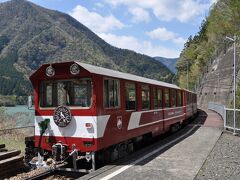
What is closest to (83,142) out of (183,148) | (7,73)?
(183,148)

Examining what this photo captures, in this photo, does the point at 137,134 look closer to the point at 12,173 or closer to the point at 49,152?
the point at 49,152

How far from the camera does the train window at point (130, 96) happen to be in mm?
11773

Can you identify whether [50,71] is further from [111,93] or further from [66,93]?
[111,93]

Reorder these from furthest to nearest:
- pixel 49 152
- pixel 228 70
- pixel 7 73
Answer: pixel 7 73 → pixel 228 70 → pixel 49 152

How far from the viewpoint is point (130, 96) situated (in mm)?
12102

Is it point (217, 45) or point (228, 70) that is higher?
point (217, 45)

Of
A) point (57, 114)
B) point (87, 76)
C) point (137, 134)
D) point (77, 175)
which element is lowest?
point (77, 175)

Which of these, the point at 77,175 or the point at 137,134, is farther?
the point at 137,134

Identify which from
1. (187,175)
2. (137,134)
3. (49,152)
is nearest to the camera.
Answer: (187,175)

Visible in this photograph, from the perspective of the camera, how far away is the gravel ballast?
29.5 feet

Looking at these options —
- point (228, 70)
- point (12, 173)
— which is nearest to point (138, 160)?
point (12, 173)

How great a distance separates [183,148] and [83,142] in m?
5.11

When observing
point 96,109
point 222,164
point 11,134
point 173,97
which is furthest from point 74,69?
point 173,97

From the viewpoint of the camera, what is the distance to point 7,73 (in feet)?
563
